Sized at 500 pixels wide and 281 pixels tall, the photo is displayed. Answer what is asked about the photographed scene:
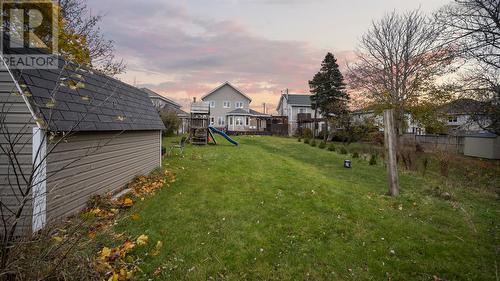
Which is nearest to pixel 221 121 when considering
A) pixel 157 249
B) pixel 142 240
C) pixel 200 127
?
pixel 200 127

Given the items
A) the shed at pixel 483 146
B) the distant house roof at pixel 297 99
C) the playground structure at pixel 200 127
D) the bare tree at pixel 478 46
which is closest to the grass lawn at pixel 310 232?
the bare tree at pixel 478 46

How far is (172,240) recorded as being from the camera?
462 centimetres

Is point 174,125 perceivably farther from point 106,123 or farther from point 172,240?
point 172,240

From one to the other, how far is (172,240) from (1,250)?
96.2 inches

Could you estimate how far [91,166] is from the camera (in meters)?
6.07

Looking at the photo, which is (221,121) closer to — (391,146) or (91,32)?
(91,32)

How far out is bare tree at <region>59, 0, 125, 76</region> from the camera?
14.7m

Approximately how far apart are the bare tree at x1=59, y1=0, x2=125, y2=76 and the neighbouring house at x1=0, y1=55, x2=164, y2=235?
7544 mm

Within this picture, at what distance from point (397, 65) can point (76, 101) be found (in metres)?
25.7

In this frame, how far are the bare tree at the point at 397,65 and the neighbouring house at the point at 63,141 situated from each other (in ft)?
67.2

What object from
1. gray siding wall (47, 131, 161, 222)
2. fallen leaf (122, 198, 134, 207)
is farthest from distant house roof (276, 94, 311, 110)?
fallen leaf (122, 198, 134, 207)

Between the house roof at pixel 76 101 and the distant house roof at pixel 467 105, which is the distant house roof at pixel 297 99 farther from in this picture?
the house roof at pixel 76 101

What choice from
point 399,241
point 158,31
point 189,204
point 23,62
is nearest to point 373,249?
point 399,241

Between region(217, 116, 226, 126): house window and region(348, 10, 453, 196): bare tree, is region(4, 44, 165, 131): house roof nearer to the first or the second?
region(348, 10, 453, 196): bare tree
